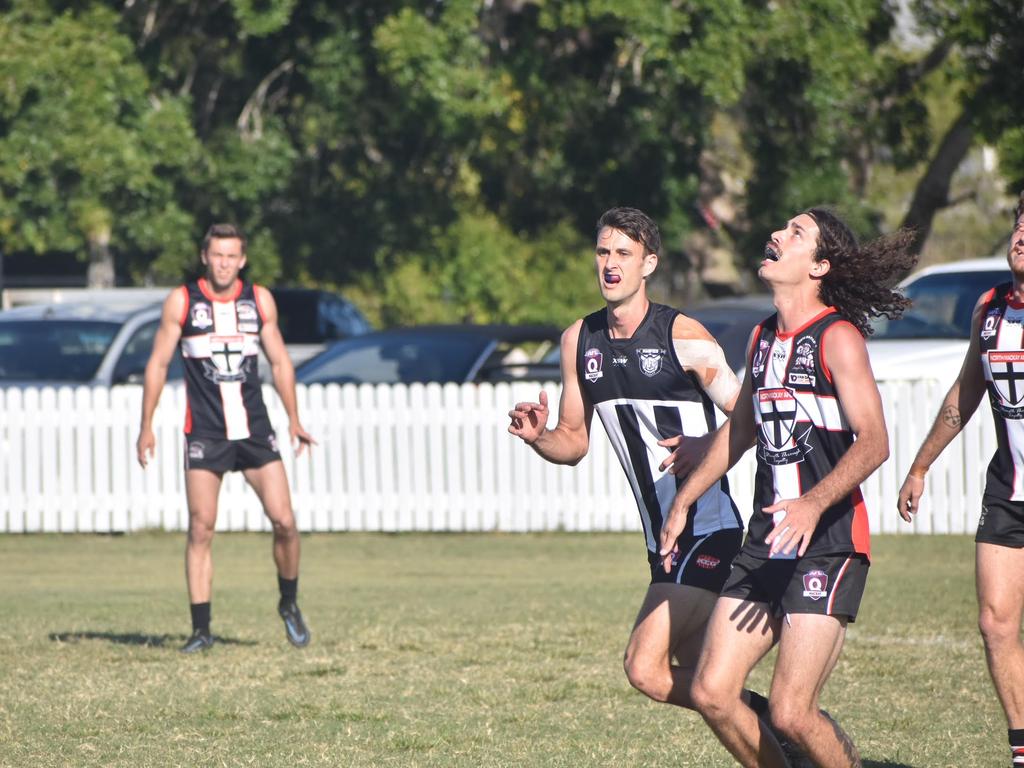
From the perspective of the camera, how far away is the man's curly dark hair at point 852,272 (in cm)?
536

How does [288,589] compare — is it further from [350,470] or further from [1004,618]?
[350,470]

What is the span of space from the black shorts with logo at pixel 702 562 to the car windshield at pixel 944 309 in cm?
960

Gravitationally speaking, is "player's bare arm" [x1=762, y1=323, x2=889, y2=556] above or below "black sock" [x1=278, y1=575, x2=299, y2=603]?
above

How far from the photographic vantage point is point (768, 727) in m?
5.37

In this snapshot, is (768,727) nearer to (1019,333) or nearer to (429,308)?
(1019,333)

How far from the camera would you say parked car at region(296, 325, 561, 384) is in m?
16.7

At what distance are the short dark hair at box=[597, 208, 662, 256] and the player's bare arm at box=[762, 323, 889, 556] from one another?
1.05 m

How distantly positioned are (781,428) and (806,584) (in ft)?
1.63

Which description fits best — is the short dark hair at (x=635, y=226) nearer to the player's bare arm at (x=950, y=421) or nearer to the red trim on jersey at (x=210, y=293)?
the player's bare arm at (x=950, y=421)

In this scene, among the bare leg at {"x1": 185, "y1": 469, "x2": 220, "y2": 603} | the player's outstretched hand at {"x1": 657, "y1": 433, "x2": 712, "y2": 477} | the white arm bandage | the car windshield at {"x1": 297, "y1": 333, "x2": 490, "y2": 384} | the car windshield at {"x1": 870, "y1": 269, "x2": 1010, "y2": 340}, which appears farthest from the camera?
the car windshield at {"x1": 297, "y1": 333, "x2": 490, "y2": 384}

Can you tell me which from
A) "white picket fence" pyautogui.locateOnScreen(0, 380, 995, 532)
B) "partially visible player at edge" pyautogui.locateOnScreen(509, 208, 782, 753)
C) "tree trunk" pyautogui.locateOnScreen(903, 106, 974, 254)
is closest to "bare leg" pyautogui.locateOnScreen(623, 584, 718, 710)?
"partially visible player at edge" pyautogui.locateOnScreen(509, 208, 782, 753)

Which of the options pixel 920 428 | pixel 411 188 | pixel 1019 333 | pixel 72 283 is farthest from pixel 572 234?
pixel 1019 333

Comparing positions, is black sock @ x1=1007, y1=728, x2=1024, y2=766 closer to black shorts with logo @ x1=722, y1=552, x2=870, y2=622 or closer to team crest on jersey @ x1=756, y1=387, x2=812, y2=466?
black shorts with logo @ x1=722, y1=552, x2=870, y2=622

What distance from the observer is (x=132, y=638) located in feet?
32.2
